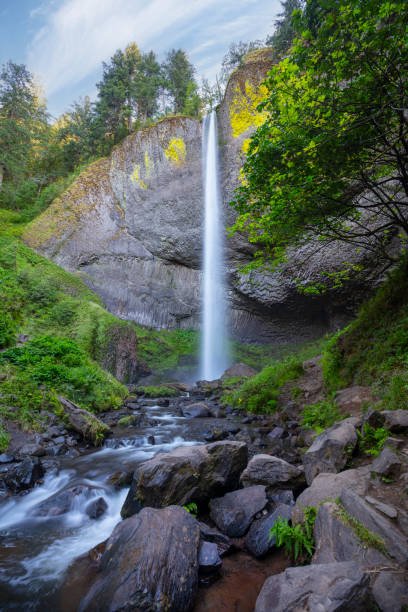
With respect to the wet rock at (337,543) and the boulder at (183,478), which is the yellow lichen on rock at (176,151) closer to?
the boulder at (183,478)

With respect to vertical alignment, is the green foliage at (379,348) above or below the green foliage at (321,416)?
above

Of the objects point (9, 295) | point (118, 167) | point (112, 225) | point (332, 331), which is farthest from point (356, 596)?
point (118, 167)

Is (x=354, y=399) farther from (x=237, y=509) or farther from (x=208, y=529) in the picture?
(x=208, y=529)

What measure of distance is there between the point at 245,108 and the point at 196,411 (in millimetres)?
19182

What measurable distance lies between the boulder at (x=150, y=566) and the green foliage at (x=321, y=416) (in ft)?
12.0

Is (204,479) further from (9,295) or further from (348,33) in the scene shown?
(9,295)

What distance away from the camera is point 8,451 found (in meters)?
5.74

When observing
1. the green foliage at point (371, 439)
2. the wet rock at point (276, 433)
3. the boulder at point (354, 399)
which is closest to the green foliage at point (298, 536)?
the green foliage at point (371, 439)

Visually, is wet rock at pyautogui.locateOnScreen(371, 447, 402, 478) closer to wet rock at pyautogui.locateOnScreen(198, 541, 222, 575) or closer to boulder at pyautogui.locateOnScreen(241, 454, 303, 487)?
boulder at pyautogui.locateOnScreen(241, 454, 303, 487)

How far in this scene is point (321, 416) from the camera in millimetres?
6328

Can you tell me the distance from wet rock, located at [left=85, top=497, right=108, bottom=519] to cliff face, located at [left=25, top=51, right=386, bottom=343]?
16809 millimetres

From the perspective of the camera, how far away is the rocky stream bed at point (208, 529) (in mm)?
2105

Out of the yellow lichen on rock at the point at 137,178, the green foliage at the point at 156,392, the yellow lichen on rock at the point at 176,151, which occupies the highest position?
the yellow lichen on rock at the point at 176,151

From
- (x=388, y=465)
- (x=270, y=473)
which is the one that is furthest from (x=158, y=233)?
(x=388, y=465)
